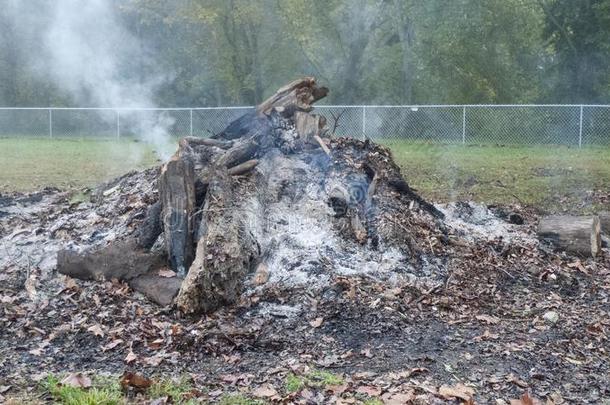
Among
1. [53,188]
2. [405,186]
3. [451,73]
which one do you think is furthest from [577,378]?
[451,73]

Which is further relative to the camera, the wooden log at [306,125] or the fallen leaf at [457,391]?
the wooden log at [306,125]

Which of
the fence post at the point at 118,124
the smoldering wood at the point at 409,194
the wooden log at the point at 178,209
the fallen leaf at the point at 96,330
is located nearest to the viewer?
the fallen leaf at the point at 96,330

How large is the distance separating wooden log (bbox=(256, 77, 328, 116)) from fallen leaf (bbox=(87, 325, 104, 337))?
315 cm

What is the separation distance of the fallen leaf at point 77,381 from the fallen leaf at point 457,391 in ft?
7.09

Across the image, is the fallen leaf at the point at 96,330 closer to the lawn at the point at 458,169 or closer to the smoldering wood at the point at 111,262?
the smoldering wood at the point at 111,262

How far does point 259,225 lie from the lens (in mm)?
6141

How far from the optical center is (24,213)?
8453 mm

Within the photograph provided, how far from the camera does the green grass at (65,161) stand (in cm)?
1212

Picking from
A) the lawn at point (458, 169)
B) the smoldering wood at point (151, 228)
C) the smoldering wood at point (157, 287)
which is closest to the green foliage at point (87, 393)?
the smoldering wood at point (157, 287)

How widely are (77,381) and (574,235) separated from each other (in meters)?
5.50

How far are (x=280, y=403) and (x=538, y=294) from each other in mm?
3161

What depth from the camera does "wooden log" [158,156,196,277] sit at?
5867mm

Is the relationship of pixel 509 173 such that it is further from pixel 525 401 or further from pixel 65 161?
pixel 65 161

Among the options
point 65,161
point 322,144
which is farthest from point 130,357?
point 65,161
